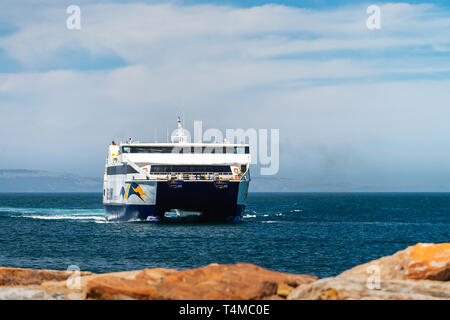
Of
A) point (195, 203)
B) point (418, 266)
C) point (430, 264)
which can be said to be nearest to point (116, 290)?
point (418, 266)

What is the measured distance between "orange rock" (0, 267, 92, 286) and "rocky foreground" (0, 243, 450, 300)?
110cm

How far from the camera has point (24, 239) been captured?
37.0 m

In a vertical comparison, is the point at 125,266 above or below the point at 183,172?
below

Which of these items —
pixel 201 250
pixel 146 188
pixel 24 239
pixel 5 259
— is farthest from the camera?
pixel 146 188

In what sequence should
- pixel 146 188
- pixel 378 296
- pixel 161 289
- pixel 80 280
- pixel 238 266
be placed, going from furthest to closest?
pixel 146 188, pixel 80 280, pixel 238 266, pixel 161 289, pixel 378 296

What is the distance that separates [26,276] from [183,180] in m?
26.5

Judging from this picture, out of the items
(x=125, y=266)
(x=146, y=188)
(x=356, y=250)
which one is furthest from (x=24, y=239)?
(x=356, y=250)

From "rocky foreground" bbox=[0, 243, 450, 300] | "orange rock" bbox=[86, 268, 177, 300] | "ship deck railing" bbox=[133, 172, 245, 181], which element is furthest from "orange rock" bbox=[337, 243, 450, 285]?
"ship deck railing" bbox=[133, 172, 245, 181]

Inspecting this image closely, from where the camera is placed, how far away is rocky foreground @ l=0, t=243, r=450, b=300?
1055cm

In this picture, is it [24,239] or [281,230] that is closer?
[24,239]

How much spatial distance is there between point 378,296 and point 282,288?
1.89 metres

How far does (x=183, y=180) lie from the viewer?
4034 centimetres

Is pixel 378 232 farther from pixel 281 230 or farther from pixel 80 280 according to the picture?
pixel 80 280
